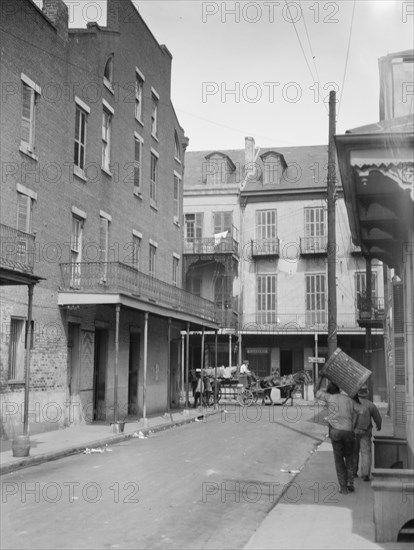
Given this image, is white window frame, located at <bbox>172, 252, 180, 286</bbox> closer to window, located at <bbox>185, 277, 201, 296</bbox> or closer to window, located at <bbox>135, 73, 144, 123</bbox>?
window, located at <bbox>135, 73, 144, 123</bbox>

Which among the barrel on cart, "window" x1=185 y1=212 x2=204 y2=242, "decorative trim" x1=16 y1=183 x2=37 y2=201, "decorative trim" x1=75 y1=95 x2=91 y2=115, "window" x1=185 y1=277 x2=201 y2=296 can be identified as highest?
"window" x1=185 y1=212 x2=204 y2=242

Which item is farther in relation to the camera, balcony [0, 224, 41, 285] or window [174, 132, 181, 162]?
window [174, 132, 181, 162]

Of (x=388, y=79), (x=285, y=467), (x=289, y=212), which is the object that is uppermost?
(x=289, y=212)

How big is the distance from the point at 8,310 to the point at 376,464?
32.0 ft

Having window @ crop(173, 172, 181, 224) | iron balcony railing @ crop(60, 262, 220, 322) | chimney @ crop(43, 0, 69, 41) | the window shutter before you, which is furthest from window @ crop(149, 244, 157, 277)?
the window shutter

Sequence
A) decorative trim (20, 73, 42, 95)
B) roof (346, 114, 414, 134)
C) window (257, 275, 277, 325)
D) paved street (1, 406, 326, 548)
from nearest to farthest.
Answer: roof (346, 114, 414, 134) < paved street (1, 406, 326, 548) < decorative trim (20, 73, 42, 95) < window (257, 275, 277, 325)

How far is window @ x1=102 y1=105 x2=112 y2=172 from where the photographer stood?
75.7ft

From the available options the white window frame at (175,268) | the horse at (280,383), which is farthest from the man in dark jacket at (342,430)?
the horse at (280,383)

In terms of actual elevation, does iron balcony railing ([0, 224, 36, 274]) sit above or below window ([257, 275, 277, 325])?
below

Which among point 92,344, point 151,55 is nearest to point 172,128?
point 151,55

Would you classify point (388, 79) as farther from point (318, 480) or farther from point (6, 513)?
point (6, 513)

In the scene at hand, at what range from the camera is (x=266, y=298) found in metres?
42.2

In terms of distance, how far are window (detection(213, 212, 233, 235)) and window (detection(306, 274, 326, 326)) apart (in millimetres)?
5649

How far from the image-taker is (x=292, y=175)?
4369cm
